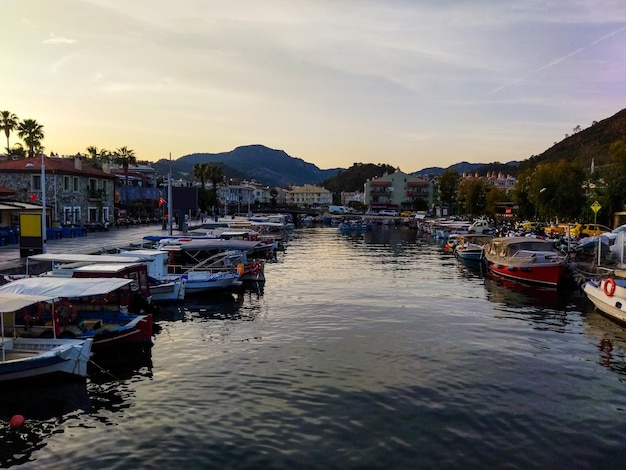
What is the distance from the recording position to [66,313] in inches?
867

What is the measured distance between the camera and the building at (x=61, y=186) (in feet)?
222

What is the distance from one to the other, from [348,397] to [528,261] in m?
28.2

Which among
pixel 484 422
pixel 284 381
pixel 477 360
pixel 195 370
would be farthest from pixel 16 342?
pixel 477 360

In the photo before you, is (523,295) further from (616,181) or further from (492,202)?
(492,202)

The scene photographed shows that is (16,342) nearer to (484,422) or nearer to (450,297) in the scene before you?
(484,422)

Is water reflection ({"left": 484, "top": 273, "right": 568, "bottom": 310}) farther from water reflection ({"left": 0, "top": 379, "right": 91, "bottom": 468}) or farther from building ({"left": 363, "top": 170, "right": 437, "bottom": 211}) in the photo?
building ({"left": 363, "top": 170, "right": 437, "bottom": 211})

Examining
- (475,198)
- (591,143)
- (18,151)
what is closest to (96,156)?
(18,151)

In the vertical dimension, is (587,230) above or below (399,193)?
below

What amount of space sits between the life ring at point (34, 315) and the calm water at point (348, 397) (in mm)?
3875

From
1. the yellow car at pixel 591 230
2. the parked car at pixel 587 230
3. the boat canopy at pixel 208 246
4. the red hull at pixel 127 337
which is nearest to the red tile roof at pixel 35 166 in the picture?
the boat canopy at pixel 208 246

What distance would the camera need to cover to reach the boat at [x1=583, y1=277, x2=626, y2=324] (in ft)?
90.6

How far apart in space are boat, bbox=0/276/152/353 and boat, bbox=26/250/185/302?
6.39 feet

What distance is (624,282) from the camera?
28.8 m

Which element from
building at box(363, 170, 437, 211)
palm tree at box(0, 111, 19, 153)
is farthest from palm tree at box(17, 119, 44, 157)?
building at box(363, 170, 437, 211)
